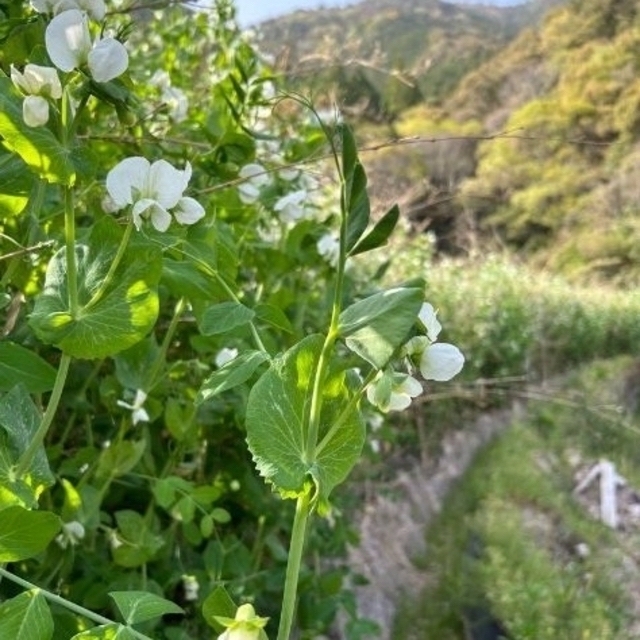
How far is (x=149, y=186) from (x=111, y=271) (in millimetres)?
60

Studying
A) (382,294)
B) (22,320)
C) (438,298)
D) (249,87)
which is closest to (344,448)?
(382,294)

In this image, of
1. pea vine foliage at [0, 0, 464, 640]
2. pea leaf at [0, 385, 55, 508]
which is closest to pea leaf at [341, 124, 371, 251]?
pea vine foliage at [0, 0, 464, 640]

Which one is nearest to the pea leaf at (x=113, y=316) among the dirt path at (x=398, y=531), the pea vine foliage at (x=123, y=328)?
the pea vine foliage at (x=123, y=328)

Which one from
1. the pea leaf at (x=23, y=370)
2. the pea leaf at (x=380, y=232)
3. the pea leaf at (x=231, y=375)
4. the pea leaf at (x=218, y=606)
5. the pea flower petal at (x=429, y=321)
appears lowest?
the pea leaf at (x=218, y=606)

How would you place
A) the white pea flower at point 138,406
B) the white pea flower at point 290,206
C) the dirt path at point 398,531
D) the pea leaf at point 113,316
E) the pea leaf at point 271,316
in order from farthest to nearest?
the dirt path at point 398,531
the white pea flower at point 290,206
the white pea flower at point 138,406
the pea leaf at point 271,316
the pea leaf at point 113,316

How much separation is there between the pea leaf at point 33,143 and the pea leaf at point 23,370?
0.13 meters

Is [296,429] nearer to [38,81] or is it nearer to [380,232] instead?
[380,232]

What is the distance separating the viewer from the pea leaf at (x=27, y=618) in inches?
17.1

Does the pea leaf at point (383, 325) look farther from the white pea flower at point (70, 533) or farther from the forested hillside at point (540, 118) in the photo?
the forested hillside at point (540, 118)

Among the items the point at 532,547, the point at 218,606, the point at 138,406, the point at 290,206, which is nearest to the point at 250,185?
the point at 290,206

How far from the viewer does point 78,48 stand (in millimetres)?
491

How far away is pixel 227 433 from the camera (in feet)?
3.70

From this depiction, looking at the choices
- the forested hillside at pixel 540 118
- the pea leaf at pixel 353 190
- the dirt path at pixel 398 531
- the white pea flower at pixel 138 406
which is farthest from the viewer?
the forested hillside at pixel 540 118

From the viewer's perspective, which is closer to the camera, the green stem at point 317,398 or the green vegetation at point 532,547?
the green stem at point 317,398
